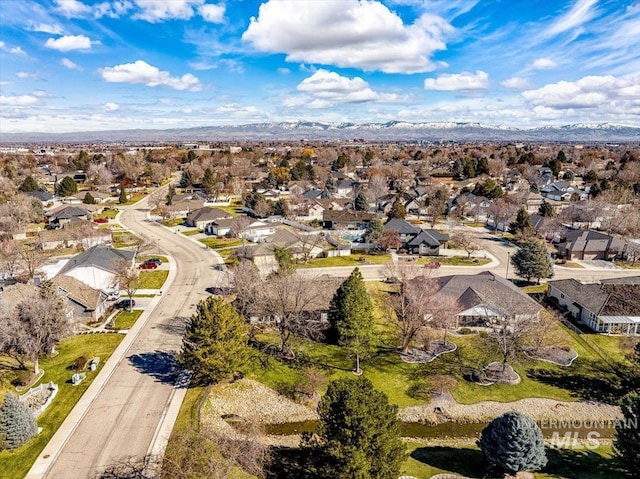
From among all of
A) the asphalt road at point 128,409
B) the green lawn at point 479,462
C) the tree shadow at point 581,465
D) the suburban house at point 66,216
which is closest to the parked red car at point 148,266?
the asphalt road at point 128,409

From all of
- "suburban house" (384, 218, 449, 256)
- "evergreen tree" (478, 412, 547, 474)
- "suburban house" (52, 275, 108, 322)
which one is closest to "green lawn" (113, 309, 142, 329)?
"suburban house" (52, 275, 108, 322)

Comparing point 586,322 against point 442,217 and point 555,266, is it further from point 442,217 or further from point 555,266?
point 442,217

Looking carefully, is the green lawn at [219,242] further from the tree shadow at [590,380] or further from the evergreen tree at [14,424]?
the tree shadow at [590,380]

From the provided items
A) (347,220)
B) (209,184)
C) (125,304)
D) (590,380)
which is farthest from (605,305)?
(209,184)

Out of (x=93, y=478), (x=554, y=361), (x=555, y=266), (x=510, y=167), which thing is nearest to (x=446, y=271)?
(x=555, y=266)

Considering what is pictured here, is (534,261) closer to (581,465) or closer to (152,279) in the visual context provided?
(581,465)

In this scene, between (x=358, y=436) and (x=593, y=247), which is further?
(x=593, y=247)
